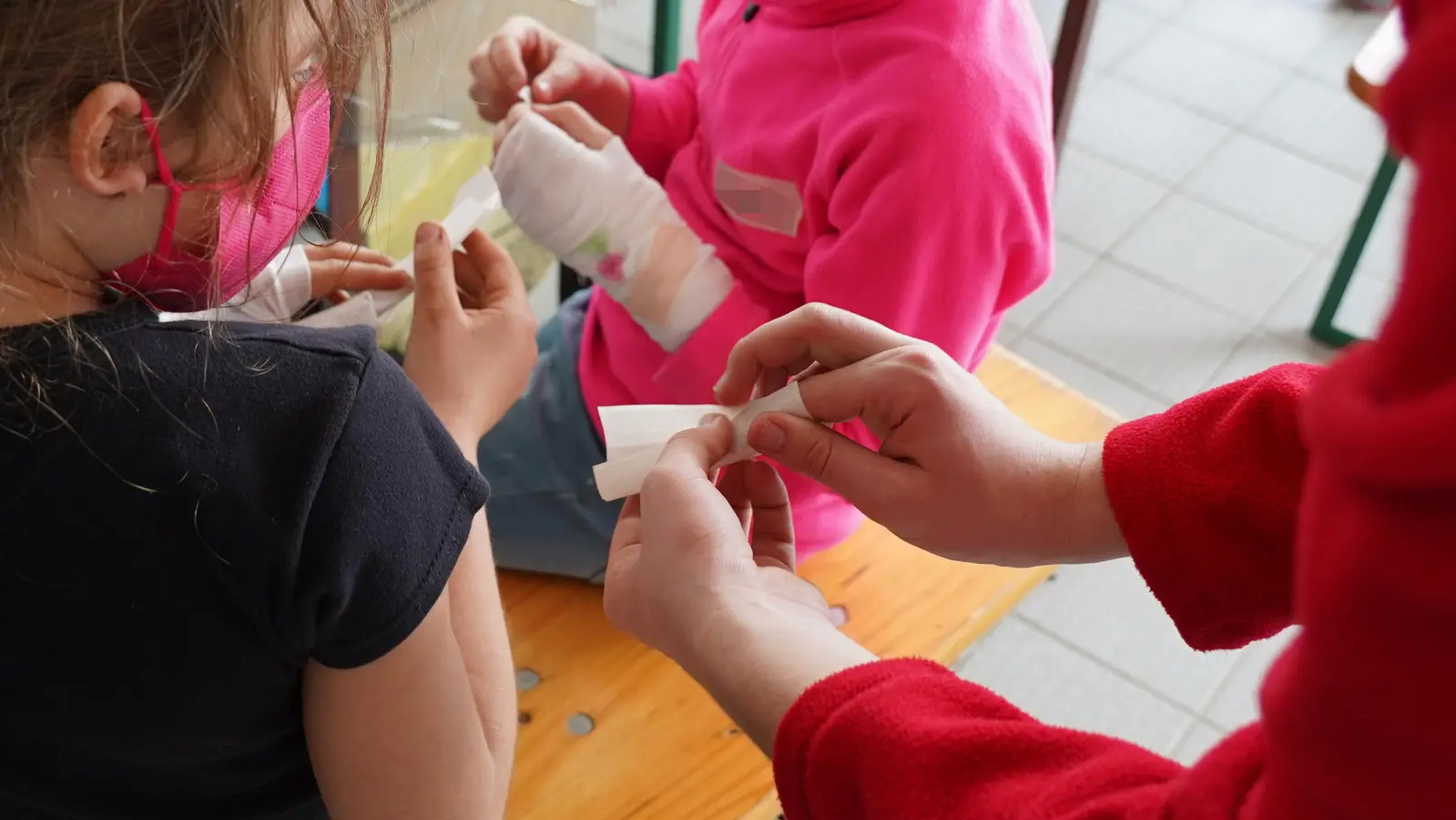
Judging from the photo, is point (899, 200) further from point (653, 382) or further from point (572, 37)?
point (572, 37)

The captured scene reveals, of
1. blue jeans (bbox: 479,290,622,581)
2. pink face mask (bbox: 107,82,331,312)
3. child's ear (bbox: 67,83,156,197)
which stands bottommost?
blue jeans (bbox: 479,290,622,581)

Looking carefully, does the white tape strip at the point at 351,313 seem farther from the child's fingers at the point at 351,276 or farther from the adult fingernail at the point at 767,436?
the adult fingernail at the point at 767,436

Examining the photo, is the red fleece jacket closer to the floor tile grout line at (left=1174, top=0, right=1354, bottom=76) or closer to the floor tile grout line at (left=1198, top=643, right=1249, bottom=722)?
the floor tile grout line at (left=1198, top=643, right=1249, bottom=722)

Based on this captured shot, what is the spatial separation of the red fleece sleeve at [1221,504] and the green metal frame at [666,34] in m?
1.04

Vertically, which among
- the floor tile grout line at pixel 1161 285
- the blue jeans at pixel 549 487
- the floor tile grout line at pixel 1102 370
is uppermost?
the blue jeans at pixel 549 487

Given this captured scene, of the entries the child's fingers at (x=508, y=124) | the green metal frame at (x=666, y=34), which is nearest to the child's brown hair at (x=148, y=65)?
the child's fingers at (x=508, y=124)

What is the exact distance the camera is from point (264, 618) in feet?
2.06

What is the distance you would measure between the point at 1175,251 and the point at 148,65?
228cm

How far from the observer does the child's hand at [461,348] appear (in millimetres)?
971

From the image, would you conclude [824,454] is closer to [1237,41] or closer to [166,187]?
[166,187]

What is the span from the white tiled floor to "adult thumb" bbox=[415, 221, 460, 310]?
1.06m

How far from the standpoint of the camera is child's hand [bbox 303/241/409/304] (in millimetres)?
→ 1080

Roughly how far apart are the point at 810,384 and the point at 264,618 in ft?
1.23

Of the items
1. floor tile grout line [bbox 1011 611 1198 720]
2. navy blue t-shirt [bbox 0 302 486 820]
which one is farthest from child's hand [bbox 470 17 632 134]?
floor tile grout line [bbox 1011 611 1198 720]
